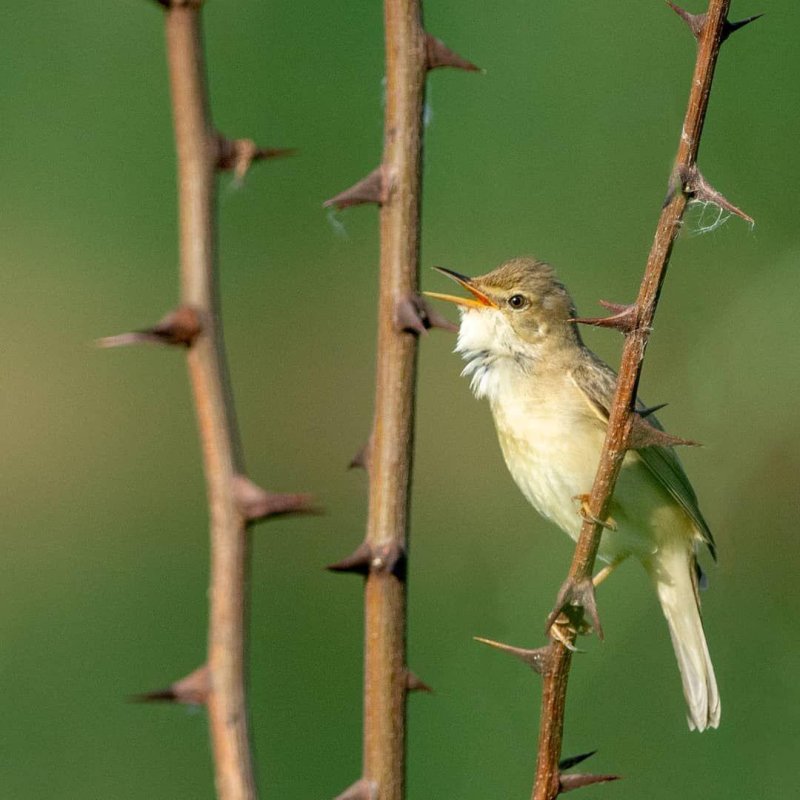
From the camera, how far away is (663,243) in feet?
3.05

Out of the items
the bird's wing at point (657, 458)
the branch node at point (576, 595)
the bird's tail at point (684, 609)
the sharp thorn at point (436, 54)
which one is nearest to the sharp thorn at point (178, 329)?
the sharp thorn at point (436, 54)

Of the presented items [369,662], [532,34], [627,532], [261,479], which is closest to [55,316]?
[261,479]

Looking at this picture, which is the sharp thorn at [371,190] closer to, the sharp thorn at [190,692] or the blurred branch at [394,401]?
the blurred branch at [394,401]

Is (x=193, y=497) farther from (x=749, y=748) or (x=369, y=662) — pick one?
(x=369, y=662)

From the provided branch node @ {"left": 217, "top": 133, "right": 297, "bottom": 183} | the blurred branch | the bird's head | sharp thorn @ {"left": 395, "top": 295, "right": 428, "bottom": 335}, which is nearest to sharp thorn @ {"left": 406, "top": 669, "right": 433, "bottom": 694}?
the blurred branch

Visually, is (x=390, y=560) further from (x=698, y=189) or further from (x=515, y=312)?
(x=515, y=312)

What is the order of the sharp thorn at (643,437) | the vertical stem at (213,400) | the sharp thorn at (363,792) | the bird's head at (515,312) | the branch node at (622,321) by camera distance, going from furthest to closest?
the bird's head at (515,312)
the sharp thorn at (643,437)
the branch node at (622,321)
the sharp thorn at (363,792)
the vertical stem at (213,400)

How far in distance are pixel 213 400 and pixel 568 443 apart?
1.77 metres

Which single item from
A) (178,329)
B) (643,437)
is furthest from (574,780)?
(178,329)

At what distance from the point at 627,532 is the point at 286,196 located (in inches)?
65.6

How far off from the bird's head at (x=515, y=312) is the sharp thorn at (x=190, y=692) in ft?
5.54

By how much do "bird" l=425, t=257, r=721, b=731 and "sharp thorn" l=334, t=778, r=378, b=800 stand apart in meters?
1.58

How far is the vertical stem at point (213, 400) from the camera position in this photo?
2.48 feet

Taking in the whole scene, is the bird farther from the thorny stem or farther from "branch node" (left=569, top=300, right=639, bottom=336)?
"branch node" (left=569, top=300, right=639, bottom=336)
